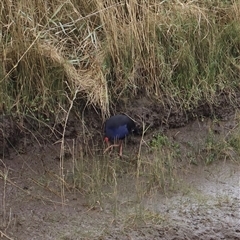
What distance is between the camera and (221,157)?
4391mm

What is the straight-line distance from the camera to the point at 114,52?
15.1 feet

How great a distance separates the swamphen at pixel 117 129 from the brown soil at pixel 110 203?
126 mm

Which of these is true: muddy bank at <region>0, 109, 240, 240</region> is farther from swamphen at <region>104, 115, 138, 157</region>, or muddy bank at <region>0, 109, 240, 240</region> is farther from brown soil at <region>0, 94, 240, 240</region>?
swamphen at <region>104, 115, 138, 157</region>

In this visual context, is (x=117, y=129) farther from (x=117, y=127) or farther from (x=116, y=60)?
(x=116, y=60)

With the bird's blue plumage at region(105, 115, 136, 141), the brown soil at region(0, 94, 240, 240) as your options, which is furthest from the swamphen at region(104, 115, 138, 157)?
the brown soil at region(0, 94, 240, 240)

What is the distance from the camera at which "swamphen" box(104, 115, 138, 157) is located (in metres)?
4.16

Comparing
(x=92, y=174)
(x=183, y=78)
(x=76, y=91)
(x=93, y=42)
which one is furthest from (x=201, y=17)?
(x=92, y=174)

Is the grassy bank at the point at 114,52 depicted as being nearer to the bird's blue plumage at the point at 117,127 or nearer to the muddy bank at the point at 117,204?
the bird's blue plumage at the point at 117,127

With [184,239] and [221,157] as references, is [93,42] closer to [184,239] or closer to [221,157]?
[221,157]

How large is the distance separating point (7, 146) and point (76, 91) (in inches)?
22.9

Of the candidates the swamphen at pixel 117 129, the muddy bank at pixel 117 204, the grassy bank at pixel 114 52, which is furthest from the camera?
the grassy bank at pixel 114 52

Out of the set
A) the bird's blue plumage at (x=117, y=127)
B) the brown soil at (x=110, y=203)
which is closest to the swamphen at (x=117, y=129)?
the bird's blue plumage at (x=117, y=127)

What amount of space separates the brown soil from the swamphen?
126mm

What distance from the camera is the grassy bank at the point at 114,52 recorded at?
430cm
